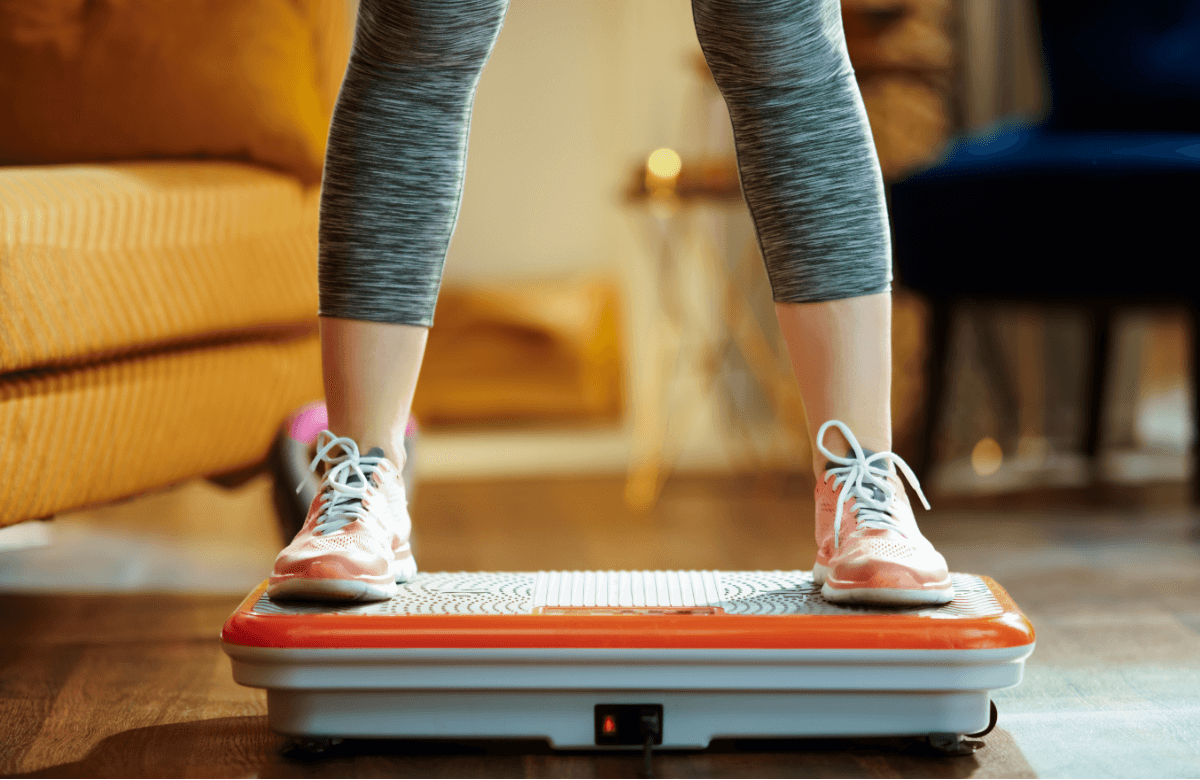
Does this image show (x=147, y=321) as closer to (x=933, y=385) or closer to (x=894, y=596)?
(x=894, y=596)

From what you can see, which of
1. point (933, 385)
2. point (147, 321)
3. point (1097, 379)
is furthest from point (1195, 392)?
point (147, 321)

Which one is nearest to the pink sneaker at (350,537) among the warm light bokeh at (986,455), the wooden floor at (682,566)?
the wooden floor at (682,566)

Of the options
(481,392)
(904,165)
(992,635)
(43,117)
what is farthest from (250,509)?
(992,635)

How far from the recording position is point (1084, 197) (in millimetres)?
1709

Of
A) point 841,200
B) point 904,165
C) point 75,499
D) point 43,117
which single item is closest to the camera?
point 841,200

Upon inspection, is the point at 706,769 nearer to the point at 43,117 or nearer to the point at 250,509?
the point at 43,117

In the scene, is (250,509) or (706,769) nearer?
(706,769)

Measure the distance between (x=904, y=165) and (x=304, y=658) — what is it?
169 cm

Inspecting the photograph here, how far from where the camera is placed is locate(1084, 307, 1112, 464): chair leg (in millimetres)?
2186

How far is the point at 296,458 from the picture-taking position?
1.19 meters

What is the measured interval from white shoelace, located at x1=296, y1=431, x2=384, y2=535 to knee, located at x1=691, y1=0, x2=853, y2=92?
1.38 feet

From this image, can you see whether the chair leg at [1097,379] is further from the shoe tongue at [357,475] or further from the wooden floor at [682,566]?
the shoe tongue at [357,475]

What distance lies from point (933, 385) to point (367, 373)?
131 centimetres

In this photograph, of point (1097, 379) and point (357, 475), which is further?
point (1097, 379)
